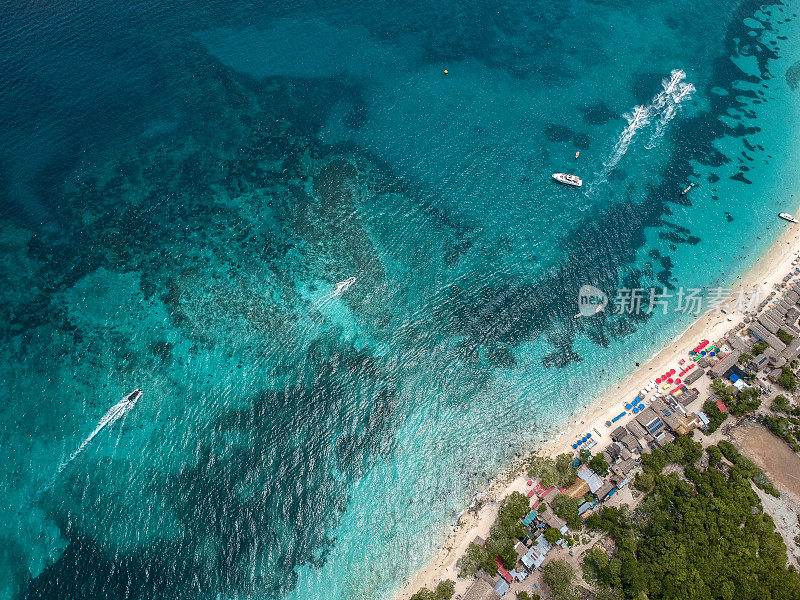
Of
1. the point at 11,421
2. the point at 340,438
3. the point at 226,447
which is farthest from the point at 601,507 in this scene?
the point at 11,421

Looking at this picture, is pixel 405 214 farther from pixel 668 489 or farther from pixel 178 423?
pixel 668 489

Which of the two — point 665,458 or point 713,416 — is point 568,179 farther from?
point 665,458

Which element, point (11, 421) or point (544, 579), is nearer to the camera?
point (544, 579)

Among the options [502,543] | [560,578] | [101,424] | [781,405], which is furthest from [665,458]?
[101,424]

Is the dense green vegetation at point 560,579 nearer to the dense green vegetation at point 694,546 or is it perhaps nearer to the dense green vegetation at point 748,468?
the dense green vegetation at point 694,546

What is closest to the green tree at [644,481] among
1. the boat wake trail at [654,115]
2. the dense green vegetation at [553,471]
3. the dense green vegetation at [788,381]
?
the dense green vegetation at [553,471]

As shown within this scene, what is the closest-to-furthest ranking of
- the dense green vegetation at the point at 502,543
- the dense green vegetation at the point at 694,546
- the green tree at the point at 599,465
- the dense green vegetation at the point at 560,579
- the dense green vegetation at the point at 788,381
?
the dense green vegetation at the point at 560,579 < the dense green vegetation at the point at 694,546 < the dense green vegetation at the point at 502,543 < the green tree at the point at 599,465 < the dense green vegetation at the point at 788,381
